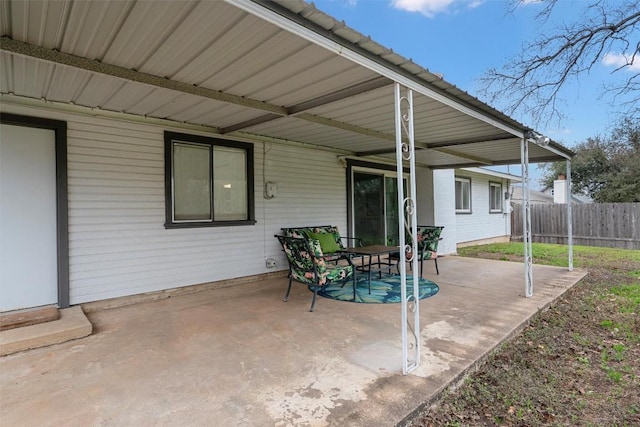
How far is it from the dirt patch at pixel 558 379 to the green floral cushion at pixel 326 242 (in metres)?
3.10

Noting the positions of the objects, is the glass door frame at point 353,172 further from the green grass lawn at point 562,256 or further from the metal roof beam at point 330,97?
the green grass lawn at point 562,256

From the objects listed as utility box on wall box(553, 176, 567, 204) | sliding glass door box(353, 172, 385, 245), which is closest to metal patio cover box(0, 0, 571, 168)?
sliding glass door box(353, 172, 385, 245)

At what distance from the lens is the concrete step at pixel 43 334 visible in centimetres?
300

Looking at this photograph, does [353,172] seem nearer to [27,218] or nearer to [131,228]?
[131,228]

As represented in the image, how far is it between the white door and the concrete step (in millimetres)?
646

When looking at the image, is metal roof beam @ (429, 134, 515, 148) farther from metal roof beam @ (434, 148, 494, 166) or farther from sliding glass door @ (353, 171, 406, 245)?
sliding glass door @ (353, 171, 406, 245)

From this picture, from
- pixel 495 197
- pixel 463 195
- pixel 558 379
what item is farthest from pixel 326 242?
pixel 495 197

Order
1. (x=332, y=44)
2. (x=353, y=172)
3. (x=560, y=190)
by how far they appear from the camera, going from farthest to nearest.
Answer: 1. (x=560, y=190)
2. (x=353, y=172)
3. (x=332, y=44)

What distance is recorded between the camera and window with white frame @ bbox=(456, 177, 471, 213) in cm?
1109

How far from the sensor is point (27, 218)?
12.5 ft

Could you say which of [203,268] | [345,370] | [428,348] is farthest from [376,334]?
[203,268]

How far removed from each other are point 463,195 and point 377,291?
7603 mm

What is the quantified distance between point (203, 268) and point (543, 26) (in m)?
6.62

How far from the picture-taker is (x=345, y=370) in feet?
8.63
